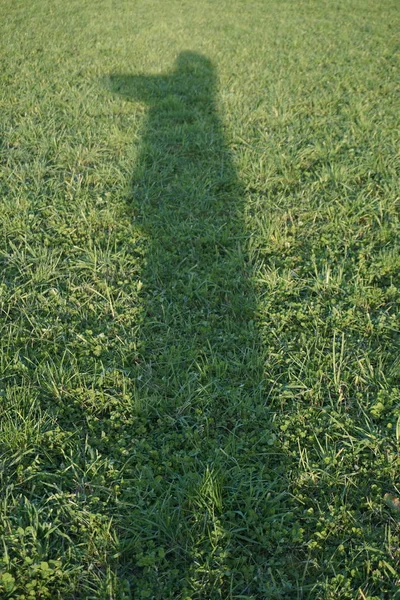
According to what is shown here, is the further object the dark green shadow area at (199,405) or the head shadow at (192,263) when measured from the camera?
the head shadow at (192,263)

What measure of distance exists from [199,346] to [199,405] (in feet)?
1.35

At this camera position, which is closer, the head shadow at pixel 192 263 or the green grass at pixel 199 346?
the green grass at pixel 199 346

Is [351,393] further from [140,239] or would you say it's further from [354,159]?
[354,159]

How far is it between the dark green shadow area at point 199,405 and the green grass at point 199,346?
0.01 metres

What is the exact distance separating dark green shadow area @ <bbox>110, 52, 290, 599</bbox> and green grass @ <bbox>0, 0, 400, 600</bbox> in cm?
1

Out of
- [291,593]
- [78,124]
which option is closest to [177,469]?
[291,593]

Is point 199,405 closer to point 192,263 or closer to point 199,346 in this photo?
point 199,346

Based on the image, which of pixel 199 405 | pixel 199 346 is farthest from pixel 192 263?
pixel 199 405

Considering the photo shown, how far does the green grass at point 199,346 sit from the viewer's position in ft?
6.41

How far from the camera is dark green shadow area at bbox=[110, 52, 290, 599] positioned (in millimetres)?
1944

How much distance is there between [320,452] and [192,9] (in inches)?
420

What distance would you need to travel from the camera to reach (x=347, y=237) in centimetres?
360

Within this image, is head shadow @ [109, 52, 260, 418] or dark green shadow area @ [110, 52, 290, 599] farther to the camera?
head shadow @ [109, 52, 260, 418]

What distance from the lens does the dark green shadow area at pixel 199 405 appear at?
1944 mm
